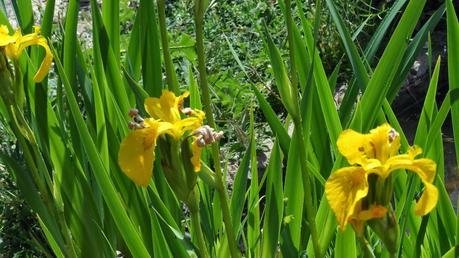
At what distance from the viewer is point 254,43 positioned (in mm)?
3080

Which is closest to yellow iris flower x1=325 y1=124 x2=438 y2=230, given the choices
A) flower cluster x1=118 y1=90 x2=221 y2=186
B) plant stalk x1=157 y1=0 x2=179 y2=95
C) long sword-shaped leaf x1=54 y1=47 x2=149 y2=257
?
flower cluster x1=118 y1=90 x2=221 y2=186

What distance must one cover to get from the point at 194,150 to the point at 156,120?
0.06m

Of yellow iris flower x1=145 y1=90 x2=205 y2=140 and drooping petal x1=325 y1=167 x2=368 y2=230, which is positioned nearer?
drooping petal x1=325 y1=167 x2=368 y2=230

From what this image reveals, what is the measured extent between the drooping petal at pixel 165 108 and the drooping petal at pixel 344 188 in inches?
10.7

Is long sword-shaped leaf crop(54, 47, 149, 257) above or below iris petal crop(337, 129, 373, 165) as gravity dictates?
below

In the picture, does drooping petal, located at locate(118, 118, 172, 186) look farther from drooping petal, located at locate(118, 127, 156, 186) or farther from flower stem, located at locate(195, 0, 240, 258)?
flower stem, located at locate(195, 0, 240, 258)

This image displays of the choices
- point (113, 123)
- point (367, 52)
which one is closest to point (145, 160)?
point (113, 123)

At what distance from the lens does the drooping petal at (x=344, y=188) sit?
0.86 m

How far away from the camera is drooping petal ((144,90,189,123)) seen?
106 cm

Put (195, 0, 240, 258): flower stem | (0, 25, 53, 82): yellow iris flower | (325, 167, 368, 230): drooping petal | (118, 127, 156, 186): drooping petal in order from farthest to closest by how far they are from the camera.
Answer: (0, 25, 53, 82): yellow iris flower, (195, 0, 240, 258): flower stem, (118, 127, 156, 186): drooping petal, (325, 167, 368, 230): drooping petal

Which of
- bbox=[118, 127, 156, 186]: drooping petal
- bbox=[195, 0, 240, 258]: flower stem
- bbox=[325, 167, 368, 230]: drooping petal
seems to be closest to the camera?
bbox=[325, 167, 368, 230]: drooping petal

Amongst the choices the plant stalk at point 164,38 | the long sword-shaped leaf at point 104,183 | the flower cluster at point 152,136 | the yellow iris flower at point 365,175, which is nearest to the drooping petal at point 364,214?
the yellow iris flower at point 365,175

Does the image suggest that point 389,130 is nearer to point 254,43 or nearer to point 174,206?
→ point 174,206

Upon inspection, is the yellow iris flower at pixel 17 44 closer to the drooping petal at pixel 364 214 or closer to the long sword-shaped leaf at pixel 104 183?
the long sword-shaped leaf at pixel 104 183
